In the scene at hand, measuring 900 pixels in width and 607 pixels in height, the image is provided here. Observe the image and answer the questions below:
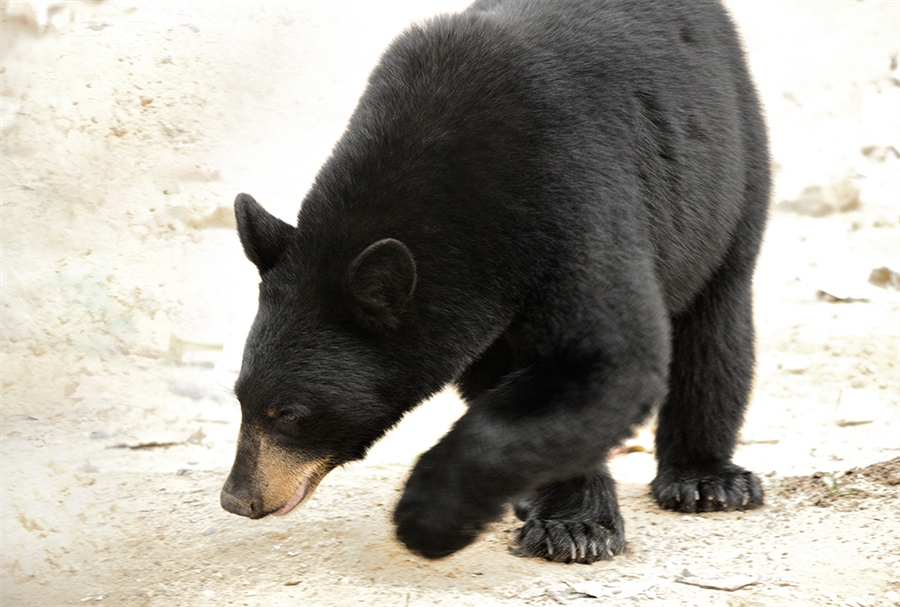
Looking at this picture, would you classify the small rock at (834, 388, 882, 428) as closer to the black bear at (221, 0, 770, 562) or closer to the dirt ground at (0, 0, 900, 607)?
the dirt ground at (0, 0, 900, 607)

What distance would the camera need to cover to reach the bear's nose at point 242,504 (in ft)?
13.0

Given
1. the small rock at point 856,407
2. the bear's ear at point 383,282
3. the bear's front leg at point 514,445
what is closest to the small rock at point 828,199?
the small rock at point 856,407

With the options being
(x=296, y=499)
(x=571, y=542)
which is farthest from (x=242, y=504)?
(x=571, y=542)

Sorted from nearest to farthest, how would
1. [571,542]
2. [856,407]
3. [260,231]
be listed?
1. [260,231]
2. [571,542]
3. [856,407]

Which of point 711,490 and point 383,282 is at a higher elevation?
point 383,282

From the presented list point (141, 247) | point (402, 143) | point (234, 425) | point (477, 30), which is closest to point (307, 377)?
point (402, 143)

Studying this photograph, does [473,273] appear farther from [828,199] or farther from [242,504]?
[828,199]

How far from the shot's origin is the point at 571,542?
439cm

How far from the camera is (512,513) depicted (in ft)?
17.0

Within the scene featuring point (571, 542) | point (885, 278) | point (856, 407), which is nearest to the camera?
point (571, 542)

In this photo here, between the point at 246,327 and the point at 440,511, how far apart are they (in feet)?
14.9

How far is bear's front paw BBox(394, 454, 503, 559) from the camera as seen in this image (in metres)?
3.71

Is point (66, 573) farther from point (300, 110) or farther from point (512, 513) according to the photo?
point (300, 110)

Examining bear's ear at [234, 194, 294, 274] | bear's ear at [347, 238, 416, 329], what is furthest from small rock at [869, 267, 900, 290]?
bear's ear at [234, 194, 294, 274]
